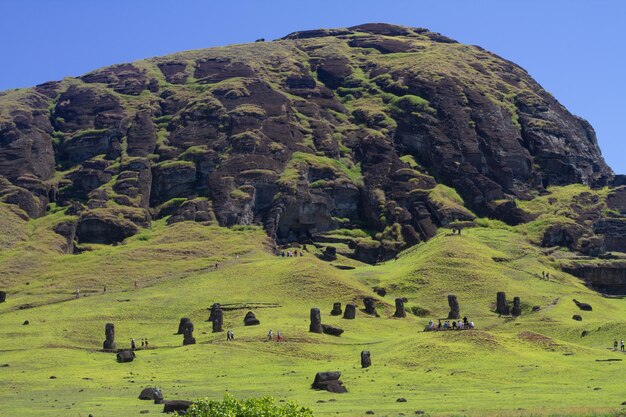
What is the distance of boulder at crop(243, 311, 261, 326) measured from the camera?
104125mm

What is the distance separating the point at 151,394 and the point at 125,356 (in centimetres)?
2442

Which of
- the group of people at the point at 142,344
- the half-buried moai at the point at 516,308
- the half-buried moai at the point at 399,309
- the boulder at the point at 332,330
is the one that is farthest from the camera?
the half-buried moai at the point at 516,308

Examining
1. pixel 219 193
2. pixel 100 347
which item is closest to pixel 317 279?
pixel 100 347

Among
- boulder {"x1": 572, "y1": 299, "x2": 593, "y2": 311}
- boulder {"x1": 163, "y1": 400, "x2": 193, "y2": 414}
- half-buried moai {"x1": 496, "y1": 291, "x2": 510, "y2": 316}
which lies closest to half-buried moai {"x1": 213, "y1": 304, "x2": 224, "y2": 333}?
half-buried moai {"x1": 496, "y1": 291, "x2": 510, "y2": 316}

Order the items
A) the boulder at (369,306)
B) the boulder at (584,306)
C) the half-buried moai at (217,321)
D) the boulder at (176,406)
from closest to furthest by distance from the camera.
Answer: the boulder at (176,406) → the half-buried moai at (217,321) → the boulder at (369,306) → the boulder at (584,306)

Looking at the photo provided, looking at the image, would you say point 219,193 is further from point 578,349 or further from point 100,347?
point 578,349

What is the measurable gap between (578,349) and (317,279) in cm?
5023

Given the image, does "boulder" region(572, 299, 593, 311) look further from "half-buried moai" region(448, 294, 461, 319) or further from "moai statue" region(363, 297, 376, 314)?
"moai statue" region(363, 297, 376, 314)

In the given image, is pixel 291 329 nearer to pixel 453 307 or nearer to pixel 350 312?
pixel 350 312

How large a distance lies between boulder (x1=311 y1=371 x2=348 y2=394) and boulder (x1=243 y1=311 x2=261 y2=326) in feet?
126

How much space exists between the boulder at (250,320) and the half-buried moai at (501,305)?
35.2 m

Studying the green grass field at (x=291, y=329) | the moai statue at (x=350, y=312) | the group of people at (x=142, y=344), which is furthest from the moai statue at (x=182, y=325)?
the moai statue at (x=350, y=312)

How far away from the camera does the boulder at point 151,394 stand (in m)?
59.3

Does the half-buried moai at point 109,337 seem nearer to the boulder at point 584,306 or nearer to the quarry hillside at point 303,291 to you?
the quarry hillside at point 303,291
